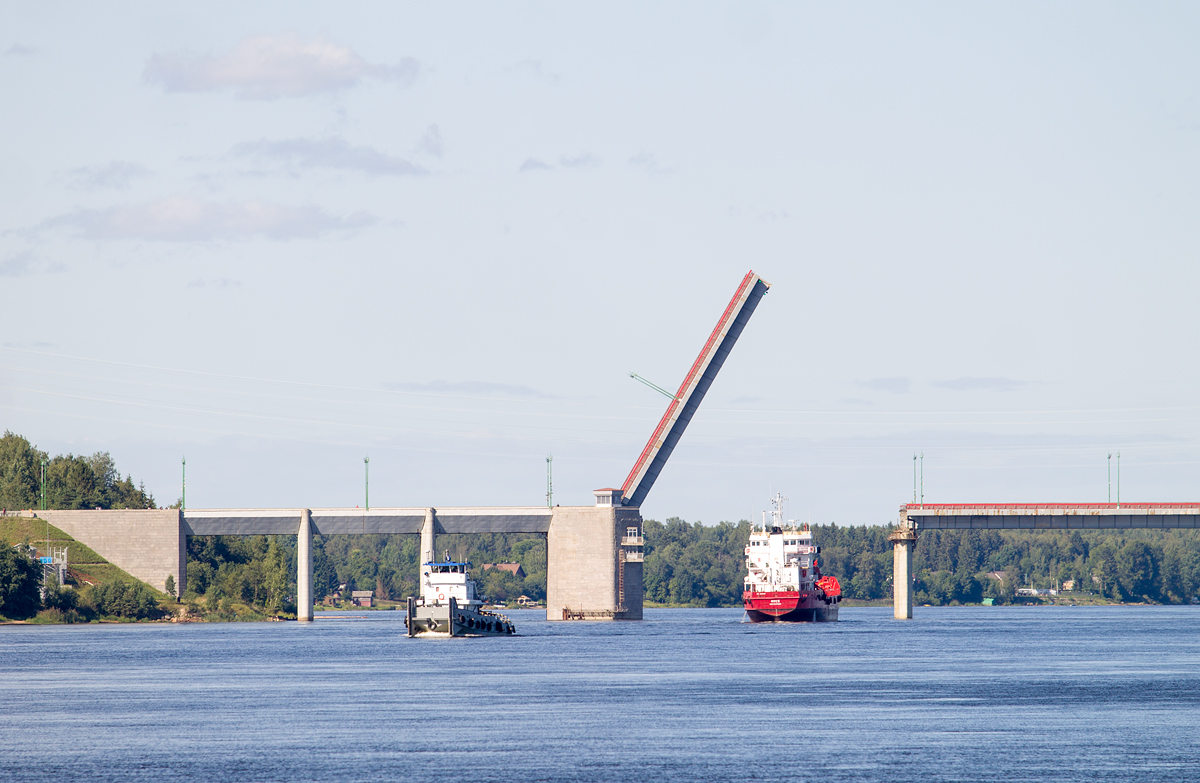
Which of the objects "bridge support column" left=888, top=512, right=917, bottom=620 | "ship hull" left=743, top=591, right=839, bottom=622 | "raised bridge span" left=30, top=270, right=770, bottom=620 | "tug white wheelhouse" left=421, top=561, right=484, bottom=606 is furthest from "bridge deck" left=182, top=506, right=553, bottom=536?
"bridge support column" left=888, top=512, right=917, bottom=620

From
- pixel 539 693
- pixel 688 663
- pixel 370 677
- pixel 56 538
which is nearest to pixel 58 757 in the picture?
pixel 539 693

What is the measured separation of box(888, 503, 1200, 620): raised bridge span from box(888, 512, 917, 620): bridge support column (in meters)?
0.09

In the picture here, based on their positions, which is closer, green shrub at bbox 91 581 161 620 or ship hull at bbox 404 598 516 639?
ship hull at bbox 404 598 516 639

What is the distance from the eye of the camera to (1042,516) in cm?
13162

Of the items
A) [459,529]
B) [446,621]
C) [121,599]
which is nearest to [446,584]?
[446,621]

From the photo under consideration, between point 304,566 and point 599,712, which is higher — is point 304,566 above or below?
above

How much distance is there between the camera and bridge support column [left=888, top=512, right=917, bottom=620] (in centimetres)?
13238

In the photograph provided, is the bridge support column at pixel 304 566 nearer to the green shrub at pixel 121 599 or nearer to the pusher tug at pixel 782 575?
the green shrub at pixel 121 599

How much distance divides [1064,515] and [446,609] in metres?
57.0

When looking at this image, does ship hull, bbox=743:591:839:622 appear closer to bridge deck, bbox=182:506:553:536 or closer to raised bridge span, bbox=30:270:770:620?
raised bridge span, bbox=30:270:770:620

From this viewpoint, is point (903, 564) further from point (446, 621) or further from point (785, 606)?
point (446, 621)

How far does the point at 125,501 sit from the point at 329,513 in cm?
3381

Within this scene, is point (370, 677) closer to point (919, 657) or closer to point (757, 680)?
point (757, 680)

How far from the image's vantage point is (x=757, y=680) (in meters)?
67.2
